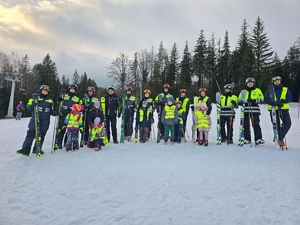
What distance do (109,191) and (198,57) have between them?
47.2 m

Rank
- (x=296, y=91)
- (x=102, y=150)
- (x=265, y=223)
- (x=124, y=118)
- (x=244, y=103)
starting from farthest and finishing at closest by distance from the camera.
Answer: (x=296, y=91), (x=124, y=118), (x=244, y=103), (x=102, y=150), (x=265, y=223)

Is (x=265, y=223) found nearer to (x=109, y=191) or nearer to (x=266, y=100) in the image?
(x=109, y=191)

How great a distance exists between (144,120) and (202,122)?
2.45 m

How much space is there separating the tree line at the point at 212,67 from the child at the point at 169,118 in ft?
112

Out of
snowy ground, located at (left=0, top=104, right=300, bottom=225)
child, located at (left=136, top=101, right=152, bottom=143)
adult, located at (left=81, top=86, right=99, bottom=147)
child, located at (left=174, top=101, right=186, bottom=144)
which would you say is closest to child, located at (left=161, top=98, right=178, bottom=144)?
child, located at (left=174, top=101, right=186, bottom=144)

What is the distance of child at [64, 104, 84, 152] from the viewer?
7836 mm

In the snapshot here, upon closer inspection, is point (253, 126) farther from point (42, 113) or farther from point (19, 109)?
point (19, 109)

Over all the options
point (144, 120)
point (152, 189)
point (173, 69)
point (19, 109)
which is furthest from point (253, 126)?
point (173, 69)

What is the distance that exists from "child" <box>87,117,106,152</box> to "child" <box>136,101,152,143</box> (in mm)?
1798

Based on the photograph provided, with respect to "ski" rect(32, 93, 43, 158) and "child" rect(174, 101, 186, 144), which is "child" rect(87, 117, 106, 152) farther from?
"child" rect(174, 101, 186, 144)

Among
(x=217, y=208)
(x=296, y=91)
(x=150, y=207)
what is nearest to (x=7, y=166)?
(x=150, y=207)

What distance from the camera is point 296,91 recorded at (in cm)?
4600

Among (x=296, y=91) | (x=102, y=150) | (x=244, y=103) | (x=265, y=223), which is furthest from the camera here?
(x=296, y=91)

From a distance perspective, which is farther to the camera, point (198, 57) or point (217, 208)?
point (198, 57)
